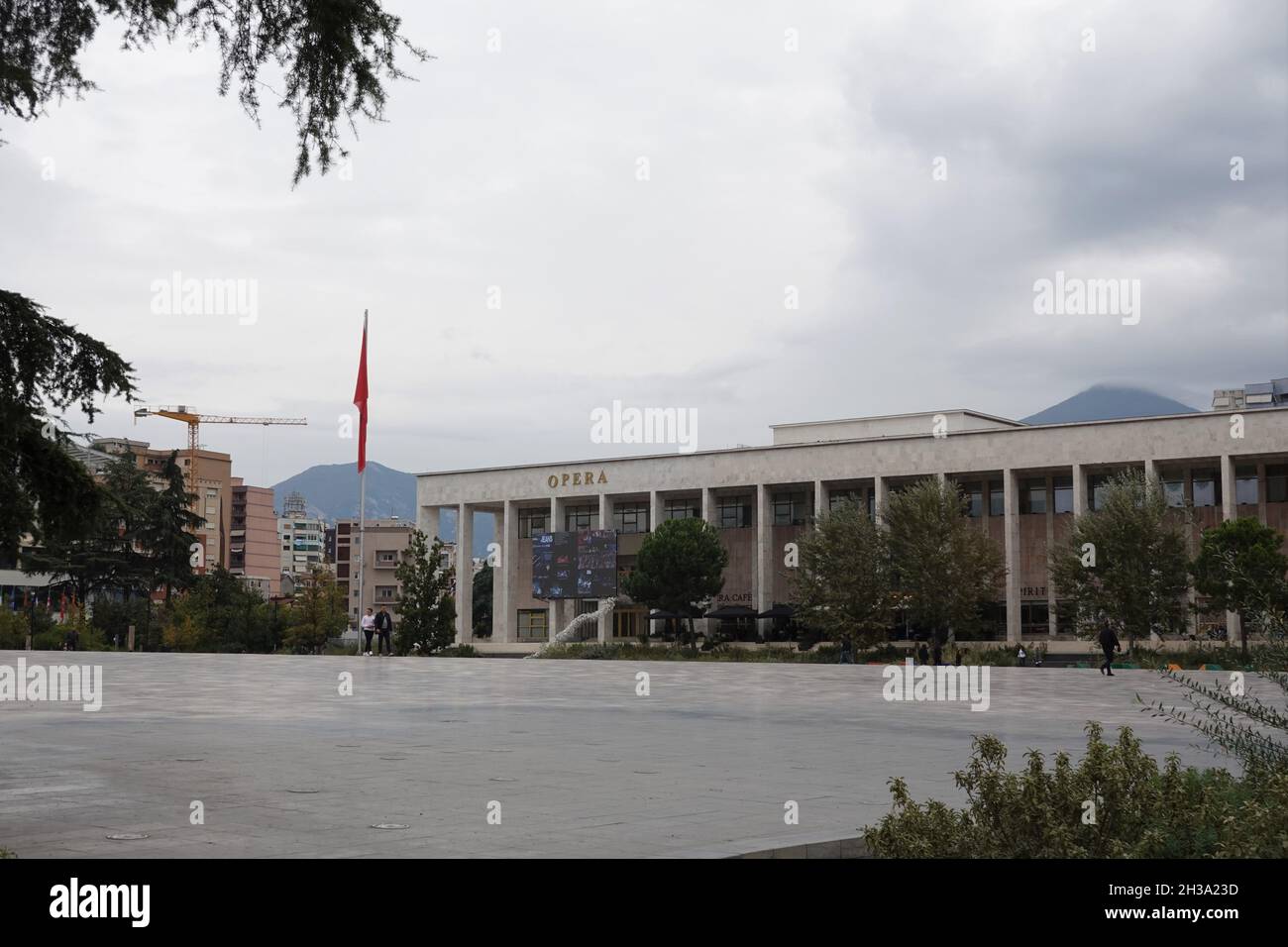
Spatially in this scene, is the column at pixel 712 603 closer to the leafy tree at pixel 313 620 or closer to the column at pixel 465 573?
the column at pixel 465 573

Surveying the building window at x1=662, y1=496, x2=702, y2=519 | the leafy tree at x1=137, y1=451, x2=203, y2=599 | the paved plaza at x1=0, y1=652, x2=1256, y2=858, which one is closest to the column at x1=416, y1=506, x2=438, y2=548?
the leafy tree at x1=137, y1=451, x2=203, y2=599

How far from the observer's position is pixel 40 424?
803cm

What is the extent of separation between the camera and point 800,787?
10742 millimetres

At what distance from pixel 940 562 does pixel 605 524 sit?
3456 cm

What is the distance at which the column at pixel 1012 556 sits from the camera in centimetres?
6738

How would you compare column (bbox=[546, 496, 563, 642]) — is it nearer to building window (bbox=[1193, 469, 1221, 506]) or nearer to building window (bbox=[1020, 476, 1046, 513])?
building window (bbox=[1020, 476, 1046, 513])

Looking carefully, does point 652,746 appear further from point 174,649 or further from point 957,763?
point 174,649

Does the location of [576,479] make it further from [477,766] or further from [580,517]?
[477,766]

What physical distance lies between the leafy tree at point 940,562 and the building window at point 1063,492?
14.5 metres

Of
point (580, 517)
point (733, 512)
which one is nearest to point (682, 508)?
point (733, 512)

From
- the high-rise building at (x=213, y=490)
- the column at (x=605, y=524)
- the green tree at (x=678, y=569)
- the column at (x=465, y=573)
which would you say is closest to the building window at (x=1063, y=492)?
the green tree at (x=678, y=569)

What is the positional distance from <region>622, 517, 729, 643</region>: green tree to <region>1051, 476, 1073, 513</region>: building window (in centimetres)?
1878
